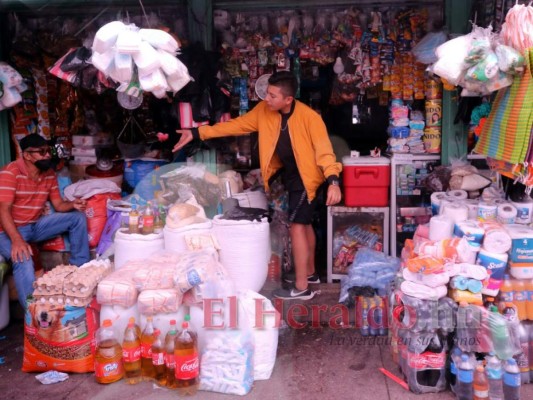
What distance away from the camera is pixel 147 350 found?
413 cm

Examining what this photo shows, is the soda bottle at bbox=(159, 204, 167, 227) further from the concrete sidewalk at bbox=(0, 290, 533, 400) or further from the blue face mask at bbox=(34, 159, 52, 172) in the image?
the concrete sidewalk at bbox=(0, 290, 533, 400)

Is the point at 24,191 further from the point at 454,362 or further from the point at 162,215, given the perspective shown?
the point at 454,362

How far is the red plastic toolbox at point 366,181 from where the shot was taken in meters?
5.70

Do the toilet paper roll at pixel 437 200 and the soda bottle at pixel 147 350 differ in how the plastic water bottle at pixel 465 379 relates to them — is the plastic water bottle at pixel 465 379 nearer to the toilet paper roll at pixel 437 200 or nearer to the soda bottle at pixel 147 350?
the toilet paper roll at pixel 437 200

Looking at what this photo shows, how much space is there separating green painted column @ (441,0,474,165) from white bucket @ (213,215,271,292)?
2.06 meters

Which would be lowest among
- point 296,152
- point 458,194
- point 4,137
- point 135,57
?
point 458,194

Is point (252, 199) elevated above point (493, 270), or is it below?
above

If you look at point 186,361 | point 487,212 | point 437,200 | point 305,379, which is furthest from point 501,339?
point 186,361

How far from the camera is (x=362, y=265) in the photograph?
5.16m

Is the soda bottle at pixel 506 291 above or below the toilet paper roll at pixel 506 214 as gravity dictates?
below

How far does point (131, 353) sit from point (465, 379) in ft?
7.07

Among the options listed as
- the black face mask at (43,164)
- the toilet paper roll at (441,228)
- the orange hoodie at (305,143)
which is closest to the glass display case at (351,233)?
the orange hoodie at (305,143)

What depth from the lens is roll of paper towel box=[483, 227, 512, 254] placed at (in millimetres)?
3996

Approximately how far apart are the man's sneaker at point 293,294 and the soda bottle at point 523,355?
1.79 meters
